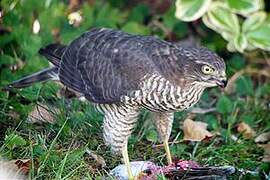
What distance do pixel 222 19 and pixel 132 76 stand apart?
44.1 inches

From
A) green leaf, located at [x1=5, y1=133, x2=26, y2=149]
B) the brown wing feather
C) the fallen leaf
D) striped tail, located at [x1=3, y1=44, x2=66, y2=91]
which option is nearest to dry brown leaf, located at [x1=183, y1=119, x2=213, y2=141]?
the brown wing feather

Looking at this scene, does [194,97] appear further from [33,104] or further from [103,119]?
[33,104]

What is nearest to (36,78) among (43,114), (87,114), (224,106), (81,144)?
(43,114)

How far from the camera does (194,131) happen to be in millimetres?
5418

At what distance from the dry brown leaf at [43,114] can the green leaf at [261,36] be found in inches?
56.8

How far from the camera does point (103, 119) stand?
205 inches

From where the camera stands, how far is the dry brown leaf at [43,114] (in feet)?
17.1

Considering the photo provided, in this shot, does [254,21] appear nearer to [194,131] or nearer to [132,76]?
[194,131]

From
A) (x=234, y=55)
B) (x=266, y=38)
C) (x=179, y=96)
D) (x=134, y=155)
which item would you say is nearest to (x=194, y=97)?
(x=179, y=96)

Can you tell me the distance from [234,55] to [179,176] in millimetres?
2568

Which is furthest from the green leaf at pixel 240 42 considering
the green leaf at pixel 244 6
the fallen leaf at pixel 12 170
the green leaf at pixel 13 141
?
the fallen leaf at pixel 12 170

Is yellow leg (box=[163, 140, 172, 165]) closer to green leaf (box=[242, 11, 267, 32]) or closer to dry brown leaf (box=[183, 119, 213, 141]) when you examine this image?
dry brown leaf (box=[183, 119, 213, 141])

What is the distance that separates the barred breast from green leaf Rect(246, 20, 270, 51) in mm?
1115

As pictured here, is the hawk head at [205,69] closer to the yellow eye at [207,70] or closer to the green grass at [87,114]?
the yellow eye at [207,70]
